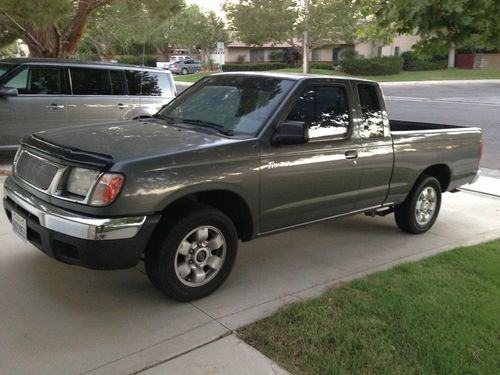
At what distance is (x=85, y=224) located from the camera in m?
3.52

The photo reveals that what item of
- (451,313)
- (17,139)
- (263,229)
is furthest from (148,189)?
(17,139)

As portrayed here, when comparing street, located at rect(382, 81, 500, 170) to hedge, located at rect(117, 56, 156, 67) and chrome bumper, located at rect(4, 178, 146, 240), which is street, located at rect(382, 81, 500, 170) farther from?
hedge, located at rect(117, 56, 156, 67)

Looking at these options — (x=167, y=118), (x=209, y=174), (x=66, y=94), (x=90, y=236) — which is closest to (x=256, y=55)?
(x=66, y=94)

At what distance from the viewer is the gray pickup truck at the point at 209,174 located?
11.9 ft

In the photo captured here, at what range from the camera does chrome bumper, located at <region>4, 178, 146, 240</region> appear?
11.5 feet

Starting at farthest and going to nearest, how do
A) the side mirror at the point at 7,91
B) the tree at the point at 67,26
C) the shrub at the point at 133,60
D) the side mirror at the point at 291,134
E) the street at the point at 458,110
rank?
1. the shrub at the point at 133,60
2. the street at the point at 458,110
3. the tree at the point at 67,26
4. the side mirror at the point at 7,91
5. the side mirror at the point at 291,134

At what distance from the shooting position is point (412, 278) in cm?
466

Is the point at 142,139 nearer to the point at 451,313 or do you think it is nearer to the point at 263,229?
the point at 263,229

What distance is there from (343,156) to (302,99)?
68cm

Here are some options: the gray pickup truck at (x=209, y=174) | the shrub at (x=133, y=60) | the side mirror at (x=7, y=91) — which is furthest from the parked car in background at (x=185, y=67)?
the gray pickup truck at (x=209, y=174)

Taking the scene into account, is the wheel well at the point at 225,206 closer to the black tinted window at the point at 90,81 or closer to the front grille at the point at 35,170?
the front grille at the point at 35,170

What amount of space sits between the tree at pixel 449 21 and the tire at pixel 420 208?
8.21 feet

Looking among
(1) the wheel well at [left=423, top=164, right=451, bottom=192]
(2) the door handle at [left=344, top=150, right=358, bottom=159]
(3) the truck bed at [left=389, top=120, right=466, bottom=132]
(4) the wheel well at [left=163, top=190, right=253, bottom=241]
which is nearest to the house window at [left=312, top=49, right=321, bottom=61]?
(3) the truck bed at [left=389, top=120, right=466, bottom=132]

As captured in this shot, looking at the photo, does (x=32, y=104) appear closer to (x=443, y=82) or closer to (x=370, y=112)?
(x=370, y=112)
